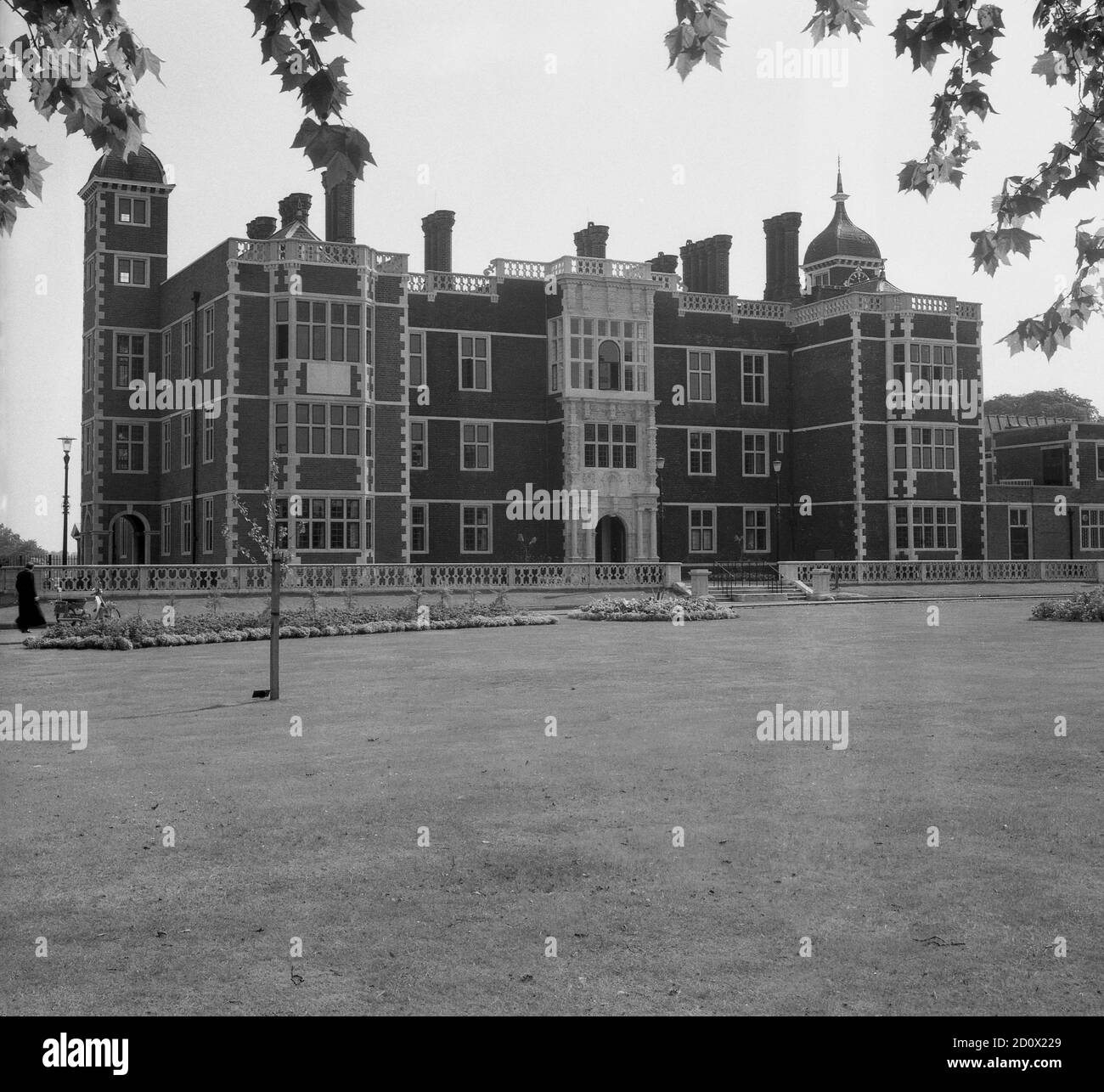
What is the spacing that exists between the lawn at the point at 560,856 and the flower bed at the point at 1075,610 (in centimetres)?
1451

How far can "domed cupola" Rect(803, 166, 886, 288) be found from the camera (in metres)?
57.1

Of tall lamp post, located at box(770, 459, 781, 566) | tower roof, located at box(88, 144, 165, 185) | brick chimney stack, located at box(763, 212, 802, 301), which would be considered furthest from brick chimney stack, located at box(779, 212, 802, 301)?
tower roof, located at box(88, 144, 165, 185)

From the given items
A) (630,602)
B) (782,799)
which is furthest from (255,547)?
(782,799)

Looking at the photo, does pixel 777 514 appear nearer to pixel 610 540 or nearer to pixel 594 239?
pixel 610 540

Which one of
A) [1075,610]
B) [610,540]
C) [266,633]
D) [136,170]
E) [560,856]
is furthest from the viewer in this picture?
[610,540]

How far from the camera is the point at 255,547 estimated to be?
38.2 meters

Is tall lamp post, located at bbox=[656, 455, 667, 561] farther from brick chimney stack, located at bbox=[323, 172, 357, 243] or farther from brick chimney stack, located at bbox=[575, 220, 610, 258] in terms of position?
brick chimney stack, located at bbox=[323, 172, 357, 243]

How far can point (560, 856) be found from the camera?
782 centimetres

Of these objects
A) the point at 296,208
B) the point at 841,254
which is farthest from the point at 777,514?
the point at 296,208

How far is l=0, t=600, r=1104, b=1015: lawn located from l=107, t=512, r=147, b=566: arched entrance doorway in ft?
103

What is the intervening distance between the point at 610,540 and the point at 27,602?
25464mm

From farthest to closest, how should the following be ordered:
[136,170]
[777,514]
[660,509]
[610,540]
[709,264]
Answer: [709,264], [660,509], [777,514], [610,540], [136,170]
